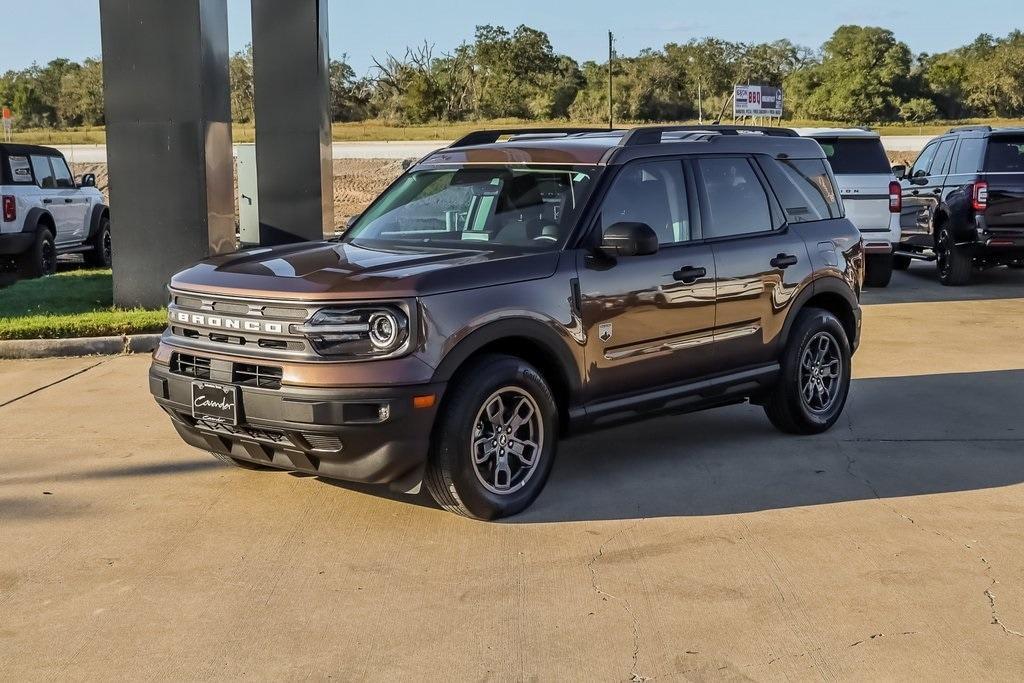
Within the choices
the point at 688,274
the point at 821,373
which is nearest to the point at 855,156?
the point at 821,373

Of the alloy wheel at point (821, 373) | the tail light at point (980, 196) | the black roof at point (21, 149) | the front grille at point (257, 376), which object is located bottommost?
the alloy wheel at point (821, 373)

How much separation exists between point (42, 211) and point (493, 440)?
12430 millimetres

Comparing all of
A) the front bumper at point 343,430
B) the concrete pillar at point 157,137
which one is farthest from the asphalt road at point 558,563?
the concrete pillar at point 157,137

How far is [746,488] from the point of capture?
6309 mm

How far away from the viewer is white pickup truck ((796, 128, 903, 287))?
1471 cm

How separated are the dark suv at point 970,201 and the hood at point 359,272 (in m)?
10.7

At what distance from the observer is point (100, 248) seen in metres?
18.2

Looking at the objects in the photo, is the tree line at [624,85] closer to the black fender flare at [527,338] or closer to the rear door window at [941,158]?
the rear door window at [941,158]

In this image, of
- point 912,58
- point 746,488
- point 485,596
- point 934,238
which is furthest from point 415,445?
point 912,58

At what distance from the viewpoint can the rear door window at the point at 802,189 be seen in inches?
290

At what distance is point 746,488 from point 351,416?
2331 millimetres

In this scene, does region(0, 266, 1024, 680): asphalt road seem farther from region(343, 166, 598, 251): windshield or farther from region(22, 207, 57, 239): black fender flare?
region(22, 207, 57, 239): black fender flare

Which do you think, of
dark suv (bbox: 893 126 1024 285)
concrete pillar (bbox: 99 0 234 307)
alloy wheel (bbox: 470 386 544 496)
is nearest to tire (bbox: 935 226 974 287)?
dark suv (bbox: 893 126 1024 285)

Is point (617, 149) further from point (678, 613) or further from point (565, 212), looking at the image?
point (678, 613)
